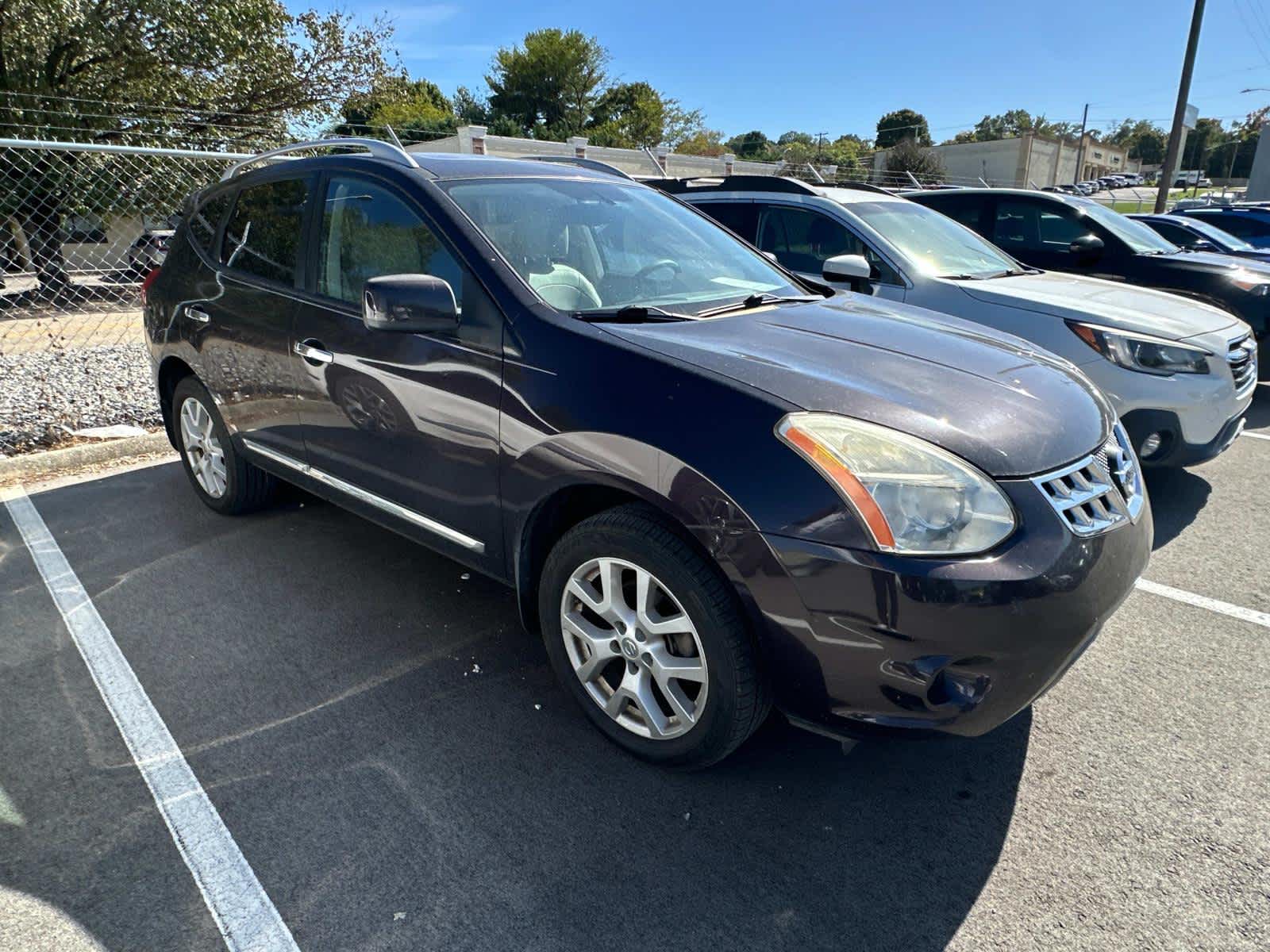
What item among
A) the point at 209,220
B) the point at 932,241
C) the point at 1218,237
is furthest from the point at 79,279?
the point at 1218,237

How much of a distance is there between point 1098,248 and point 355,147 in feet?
19.0

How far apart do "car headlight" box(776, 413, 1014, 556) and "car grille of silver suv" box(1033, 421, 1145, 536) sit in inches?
7.9

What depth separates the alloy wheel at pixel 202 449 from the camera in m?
4.35

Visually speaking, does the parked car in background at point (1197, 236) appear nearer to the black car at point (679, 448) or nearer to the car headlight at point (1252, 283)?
the car headlight at point (1252, 283)

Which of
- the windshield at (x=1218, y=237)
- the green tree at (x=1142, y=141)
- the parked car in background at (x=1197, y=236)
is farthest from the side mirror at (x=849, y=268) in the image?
the green tree at (x=1142, y=141)

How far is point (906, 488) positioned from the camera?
2029 mm

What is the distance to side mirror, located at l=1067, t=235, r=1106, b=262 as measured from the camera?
263 inches

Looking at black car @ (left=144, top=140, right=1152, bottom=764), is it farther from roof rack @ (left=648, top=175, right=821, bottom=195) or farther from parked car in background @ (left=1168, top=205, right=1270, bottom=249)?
parked car in background @ (left=1168, top=205, right=1270, bottom=249)

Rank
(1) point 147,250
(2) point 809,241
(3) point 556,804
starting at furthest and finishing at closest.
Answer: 1. (1) point 147,250
2. (2) point 809,241
3. (3) point 556,804

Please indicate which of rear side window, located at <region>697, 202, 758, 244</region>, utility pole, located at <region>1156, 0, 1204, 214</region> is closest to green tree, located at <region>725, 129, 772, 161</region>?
utility pole, located at <region>1156, 0, 1204, 214</region>

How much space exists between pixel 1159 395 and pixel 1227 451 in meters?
2.15

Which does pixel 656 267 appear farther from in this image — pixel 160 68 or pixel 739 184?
pixel 160 68

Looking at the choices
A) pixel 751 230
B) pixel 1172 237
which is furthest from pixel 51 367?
pixel 1172 237

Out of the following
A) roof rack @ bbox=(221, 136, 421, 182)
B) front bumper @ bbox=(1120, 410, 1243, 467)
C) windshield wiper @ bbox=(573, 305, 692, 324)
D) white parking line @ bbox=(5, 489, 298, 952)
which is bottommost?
white parking line @ bbox=(5, 489, 298, 952)
